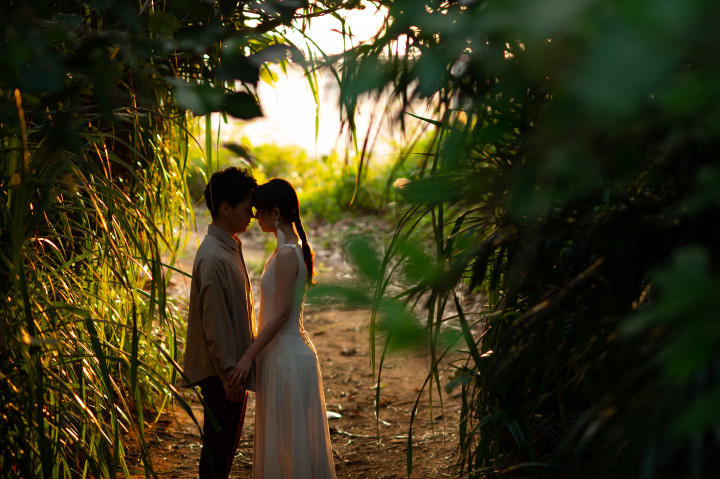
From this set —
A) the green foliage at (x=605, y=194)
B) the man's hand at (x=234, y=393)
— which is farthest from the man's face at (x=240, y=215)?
the green foliage at (x=605, y=194)

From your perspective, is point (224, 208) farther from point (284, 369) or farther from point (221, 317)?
point (284, 369)

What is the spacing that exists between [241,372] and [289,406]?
9.2 inches

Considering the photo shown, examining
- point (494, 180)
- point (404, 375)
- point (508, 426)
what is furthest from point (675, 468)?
point (404, 375)

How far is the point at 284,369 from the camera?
2438 mm

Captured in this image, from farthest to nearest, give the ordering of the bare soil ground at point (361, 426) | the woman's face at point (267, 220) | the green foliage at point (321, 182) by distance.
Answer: the green foliage at point (321, 182), the bare soil ground at point (361, 426), the woman's face at point (267, 220)

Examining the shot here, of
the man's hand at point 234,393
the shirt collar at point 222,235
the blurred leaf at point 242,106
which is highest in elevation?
the blurred leaf at point 242,106

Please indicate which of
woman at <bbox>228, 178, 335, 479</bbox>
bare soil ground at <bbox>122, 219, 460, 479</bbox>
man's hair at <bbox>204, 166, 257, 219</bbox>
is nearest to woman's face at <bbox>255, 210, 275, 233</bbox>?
woman at <bbox>228, 178, 335, 479</bbox>

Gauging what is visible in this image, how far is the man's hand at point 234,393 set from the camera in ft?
7.78

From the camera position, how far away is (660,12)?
0.50m

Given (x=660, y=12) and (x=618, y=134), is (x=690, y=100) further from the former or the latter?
(x=618, y=134)

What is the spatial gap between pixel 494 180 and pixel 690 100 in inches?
20.5

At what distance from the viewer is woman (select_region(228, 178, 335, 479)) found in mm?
2404

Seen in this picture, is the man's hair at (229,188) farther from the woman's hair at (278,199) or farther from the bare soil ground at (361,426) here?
the bare soil ground at (361,426)

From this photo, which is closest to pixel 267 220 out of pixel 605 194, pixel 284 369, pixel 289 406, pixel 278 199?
pixel 278 199
